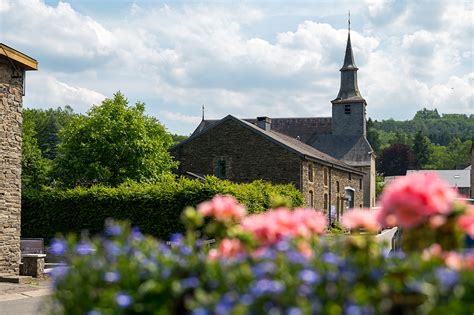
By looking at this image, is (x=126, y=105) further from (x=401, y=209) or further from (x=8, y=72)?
(x=401, y=209)

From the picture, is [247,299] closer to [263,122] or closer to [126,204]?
[126,204]

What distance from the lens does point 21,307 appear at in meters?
12.3

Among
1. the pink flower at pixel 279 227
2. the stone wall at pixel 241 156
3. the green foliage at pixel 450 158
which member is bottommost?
the pink flower at pixel 279 227

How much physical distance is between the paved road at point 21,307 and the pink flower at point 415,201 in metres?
8.97

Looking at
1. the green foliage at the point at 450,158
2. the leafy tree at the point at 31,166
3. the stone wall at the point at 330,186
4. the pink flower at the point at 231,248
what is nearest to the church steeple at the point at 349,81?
the stone wall at the point at 330,186

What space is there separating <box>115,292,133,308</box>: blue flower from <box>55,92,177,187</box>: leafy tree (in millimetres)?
34653

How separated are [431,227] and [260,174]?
1400 inches

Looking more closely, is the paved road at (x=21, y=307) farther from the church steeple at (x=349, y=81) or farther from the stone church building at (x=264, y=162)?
the church steeple at (x=349, y=81)

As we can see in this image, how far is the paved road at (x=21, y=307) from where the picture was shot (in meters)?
11.6

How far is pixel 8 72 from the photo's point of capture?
17531mm

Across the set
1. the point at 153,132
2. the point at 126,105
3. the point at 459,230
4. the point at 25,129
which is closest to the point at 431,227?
the point at 459,230

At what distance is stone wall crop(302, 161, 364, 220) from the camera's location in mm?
39344

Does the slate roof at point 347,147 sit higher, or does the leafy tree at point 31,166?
the slate roof at point 347,147

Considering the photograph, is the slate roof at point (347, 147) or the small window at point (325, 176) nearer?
the small window at point (325, 176)
